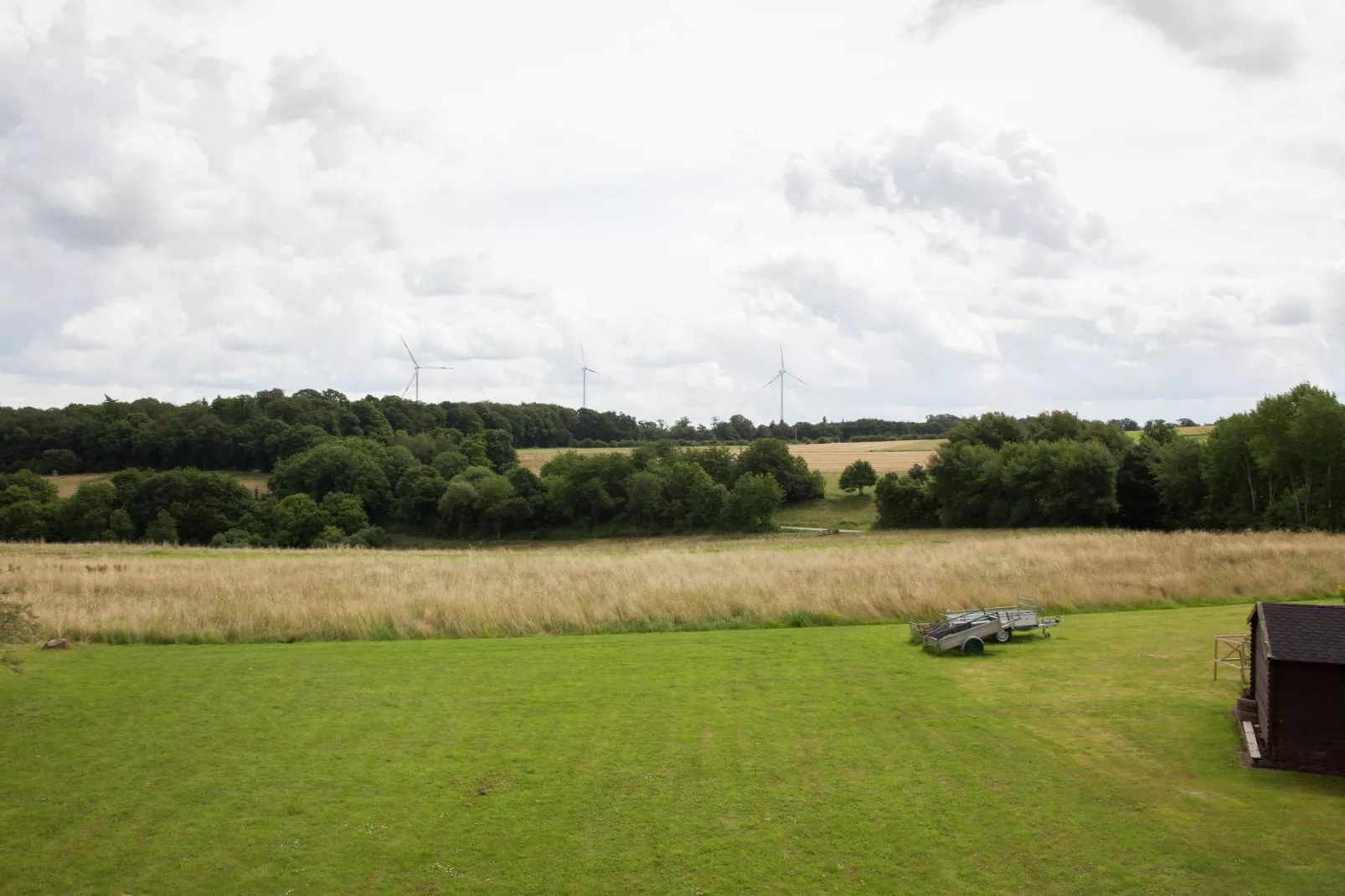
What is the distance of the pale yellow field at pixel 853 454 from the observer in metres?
106

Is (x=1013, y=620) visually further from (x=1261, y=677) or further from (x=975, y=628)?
(x=1261, y=677)

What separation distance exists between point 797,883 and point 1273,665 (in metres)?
7.90

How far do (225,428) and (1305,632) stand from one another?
114913mm

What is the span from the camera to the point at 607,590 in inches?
1110

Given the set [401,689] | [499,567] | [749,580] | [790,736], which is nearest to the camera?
[790,736]

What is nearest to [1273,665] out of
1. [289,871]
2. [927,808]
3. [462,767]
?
[927,808]

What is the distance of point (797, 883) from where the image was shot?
9781mm

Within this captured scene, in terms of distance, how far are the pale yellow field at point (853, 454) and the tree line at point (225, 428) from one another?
1041cm

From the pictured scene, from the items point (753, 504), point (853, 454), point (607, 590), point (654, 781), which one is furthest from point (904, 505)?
point (654, 781)

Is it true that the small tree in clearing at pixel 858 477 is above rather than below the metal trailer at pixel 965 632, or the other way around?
above

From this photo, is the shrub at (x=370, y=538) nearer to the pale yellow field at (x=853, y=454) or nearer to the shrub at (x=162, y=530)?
the shrub at (x=162, y=530)

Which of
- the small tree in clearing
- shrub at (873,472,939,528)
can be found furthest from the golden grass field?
the small tree in clearing

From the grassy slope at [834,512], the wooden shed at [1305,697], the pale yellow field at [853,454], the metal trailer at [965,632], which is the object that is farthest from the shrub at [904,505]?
the wooden shed at [1305,697]

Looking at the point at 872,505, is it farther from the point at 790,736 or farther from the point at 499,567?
the point at 790,736
